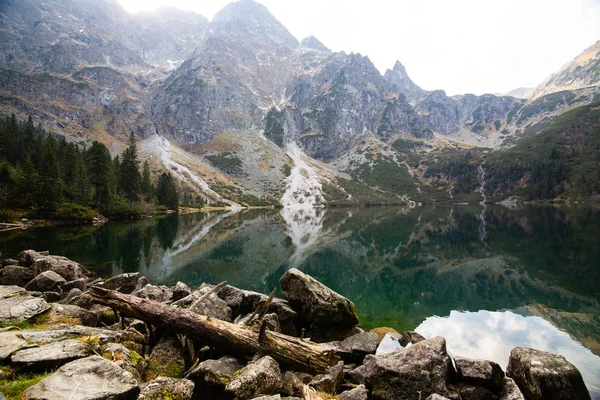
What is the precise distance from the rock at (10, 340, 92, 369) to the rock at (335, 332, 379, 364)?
9450 mm

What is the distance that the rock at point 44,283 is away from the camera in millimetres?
17719

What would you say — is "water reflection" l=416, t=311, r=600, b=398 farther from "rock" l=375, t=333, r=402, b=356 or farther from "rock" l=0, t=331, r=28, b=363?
"rock" l=0, t=331, r=28, b=363

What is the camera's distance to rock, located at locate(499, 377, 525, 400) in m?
8.99

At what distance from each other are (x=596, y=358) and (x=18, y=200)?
93.9 meters

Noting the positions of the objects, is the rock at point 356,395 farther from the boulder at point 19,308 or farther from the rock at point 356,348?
the boulder at point 19,308

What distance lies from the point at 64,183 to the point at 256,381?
3737 inches

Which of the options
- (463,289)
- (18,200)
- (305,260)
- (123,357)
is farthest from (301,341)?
(18,200)

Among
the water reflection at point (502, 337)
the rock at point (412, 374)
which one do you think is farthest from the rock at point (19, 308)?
the water reflection at point (502, 337)

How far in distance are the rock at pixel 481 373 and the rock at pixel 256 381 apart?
6212 millimetres

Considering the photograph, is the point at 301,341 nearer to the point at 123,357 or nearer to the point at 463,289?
the point at 123,357

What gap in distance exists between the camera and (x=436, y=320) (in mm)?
21984

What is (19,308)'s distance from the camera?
1177 cm

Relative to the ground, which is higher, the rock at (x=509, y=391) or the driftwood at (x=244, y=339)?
the driftwood at (x=244, y=339)

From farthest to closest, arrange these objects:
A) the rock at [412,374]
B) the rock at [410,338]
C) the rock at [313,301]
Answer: the rock at [410,338] → the rock at [313,301] → the rock at [412,374]
